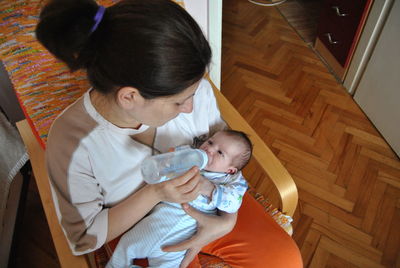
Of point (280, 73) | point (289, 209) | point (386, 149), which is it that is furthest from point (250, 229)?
point (280, 73)

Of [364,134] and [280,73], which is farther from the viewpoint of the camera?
[280,73]

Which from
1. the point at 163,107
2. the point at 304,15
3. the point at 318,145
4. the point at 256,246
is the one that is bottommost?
the point at 318,145

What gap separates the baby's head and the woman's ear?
0.38m

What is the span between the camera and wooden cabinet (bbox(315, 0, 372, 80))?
202 cm

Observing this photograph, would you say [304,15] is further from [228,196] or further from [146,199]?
[146,199]

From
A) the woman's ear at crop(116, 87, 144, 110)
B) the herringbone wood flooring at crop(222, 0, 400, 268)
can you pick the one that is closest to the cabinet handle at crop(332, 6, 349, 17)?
the herringbone wood flooring at crop(222, 0, 400, 268)

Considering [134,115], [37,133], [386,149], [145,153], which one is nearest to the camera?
[134,115]

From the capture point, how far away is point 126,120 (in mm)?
842

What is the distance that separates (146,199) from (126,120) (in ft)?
0.71

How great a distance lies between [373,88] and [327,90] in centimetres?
34

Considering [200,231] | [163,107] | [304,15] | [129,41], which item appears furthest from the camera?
[304,15]

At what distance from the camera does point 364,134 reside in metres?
2.01

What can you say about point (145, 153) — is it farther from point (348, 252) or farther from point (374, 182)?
point (374, 182)

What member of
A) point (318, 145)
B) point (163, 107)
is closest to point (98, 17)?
point (163, 107)
